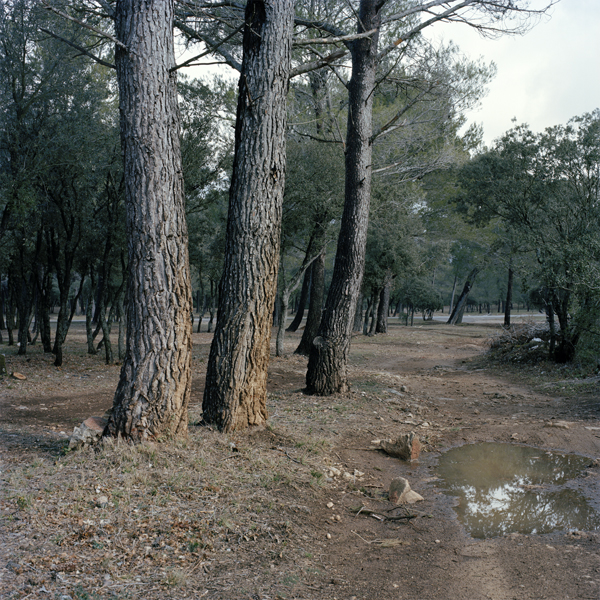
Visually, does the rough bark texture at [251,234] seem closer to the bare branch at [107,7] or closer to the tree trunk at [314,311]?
the bare branch at [107,7]

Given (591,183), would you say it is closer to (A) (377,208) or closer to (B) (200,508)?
(A) (377,208)


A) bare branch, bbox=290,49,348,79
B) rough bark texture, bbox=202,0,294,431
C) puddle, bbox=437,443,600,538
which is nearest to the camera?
puddle, bbox=437,443,600,538

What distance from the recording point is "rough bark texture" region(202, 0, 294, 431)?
5.30m

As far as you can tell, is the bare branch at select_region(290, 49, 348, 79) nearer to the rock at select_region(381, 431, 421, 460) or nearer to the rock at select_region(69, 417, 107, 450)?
the rock at select_region(69, 417, 107, 450)

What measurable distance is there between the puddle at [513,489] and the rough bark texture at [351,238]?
2.62 meters

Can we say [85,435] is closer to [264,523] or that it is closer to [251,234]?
[264,523]

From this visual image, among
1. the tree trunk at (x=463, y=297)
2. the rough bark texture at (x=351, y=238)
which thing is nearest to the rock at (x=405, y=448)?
the rough bark texture at (x=351, y=238)

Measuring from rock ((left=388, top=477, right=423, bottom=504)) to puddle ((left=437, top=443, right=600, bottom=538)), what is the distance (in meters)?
0.37

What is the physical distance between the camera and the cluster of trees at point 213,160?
444 centimetres

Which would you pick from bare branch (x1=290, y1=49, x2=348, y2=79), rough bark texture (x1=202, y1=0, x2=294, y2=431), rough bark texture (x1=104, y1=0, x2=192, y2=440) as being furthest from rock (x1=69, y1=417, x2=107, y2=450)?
bare branch (x1=290, y1=49, x2=348, y2=79)

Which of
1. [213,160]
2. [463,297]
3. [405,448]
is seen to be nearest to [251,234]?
[405,448]

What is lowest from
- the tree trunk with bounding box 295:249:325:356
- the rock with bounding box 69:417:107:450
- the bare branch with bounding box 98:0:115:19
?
the rock with bounding box 69:417:107:450

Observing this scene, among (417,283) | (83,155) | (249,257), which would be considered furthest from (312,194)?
(417,283)

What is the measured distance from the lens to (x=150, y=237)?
4383 mm
